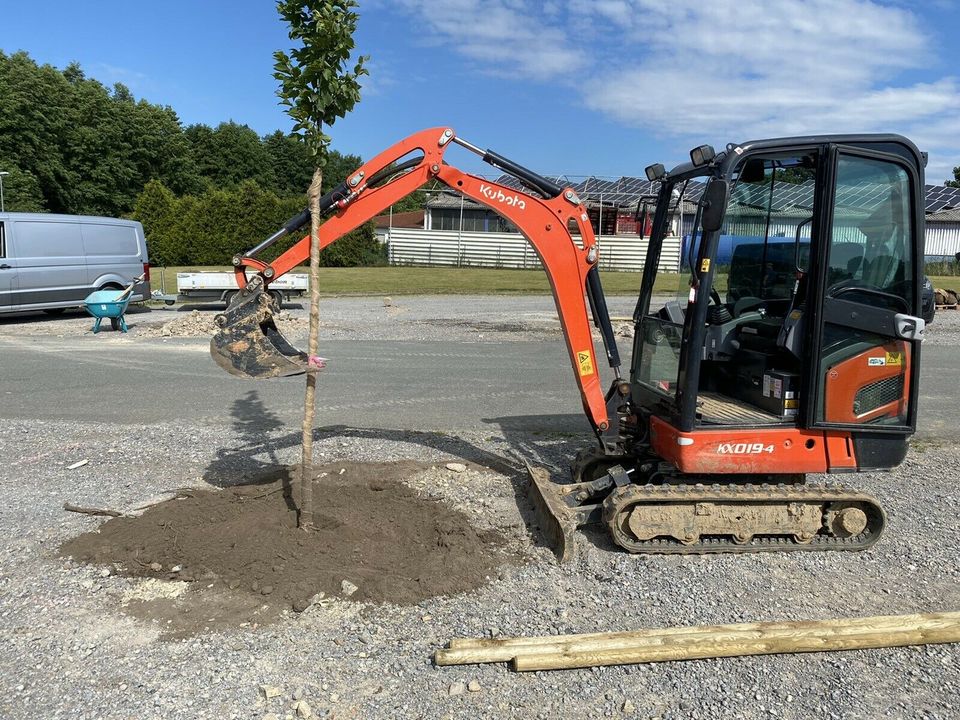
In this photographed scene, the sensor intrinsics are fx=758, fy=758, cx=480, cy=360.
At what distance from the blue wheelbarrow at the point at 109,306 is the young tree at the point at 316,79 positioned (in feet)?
41.7

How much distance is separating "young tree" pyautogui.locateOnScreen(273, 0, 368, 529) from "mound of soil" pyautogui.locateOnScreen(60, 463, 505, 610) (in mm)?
654

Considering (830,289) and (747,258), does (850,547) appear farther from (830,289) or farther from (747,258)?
(747,258)

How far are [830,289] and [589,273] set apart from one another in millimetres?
1703

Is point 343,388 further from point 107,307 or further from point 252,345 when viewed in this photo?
point 107,307

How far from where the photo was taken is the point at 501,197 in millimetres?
5766

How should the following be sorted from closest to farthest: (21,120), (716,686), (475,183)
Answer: (716,686)
(475,183)
(21,120)

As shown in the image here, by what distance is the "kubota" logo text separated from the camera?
5738 mm

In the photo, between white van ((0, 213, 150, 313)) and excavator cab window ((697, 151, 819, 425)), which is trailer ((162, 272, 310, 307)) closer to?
white van ((0, 213, 150, 313))

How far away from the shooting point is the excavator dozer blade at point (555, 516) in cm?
518

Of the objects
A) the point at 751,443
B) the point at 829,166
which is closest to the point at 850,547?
the point at 751,443

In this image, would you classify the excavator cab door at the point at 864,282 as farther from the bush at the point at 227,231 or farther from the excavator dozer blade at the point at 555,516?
the bush at the point at 227,231

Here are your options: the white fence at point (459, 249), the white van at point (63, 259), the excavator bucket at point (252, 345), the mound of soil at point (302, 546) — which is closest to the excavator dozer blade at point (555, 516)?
the mound of soil at point (302, 546)

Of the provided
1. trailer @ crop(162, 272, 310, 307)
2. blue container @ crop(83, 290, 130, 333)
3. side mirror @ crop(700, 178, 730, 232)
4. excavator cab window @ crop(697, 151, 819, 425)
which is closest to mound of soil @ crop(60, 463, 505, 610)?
excavator cab window @ crop(697, 151, 819, 425)

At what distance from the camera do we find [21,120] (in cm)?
5356
